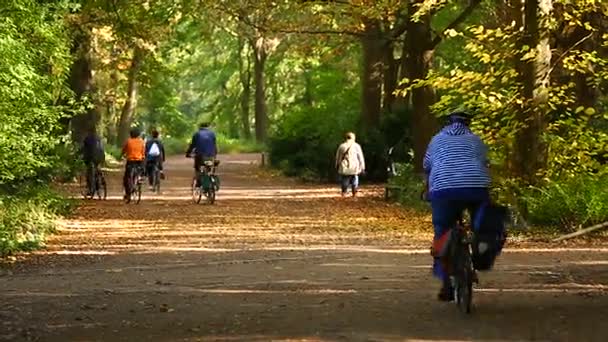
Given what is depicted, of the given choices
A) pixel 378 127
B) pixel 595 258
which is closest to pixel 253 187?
pixel 378 127

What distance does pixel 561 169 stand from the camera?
18.0 m

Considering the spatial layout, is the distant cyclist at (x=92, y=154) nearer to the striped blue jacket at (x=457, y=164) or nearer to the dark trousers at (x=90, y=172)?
the dark trousers at (x=90, y=172)

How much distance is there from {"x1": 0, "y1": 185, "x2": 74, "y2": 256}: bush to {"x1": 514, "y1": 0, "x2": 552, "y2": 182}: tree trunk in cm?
788

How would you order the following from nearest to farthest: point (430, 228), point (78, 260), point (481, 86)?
point (78, 260) → point (481, 86) → point (430, 228)

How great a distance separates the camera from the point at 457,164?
923cm

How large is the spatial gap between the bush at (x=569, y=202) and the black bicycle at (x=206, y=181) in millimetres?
10551

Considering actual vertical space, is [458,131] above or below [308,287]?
above

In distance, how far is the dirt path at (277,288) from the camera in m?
8.35

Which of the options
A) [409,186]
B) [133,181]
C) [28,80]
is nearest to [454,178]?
[28,80]

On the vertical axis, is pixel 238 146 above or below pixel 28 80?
below

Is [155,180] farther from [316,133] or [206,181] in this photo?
[316,133]

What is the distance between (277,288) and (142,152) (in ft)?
56.1

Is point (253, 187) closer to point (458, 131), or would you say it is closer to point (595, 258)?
point (595, 258)

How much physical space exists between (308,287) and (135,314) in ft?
7.90
